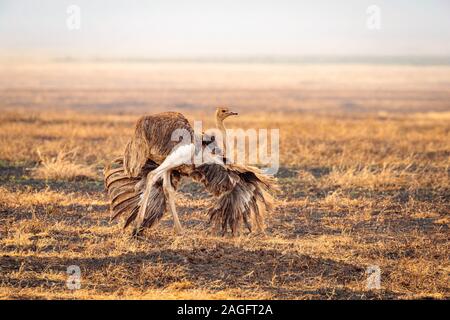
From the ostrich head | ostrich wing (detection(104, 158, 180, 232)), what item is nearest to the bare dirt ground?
ostrich wing (detection(104, 158, 180, 232))

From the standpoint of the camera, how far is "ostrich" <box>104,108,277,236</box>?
28.6 ft

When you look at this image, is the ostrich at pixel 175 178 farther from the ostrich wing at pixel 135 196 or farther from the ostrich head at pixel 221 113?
the ostrich head at pixel 221 113

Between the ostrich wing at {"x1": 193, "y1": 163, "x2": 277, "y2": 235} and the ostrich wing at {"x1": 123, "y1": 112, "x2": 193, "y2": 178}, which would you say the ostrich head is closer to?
the ostrich wing at {"x1": 123, "y1": 112, "x2": 193, "y2": 178}

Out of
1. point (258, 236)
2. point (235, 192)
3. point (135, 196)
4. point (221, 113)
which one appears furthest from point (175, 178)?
point (258, 236)

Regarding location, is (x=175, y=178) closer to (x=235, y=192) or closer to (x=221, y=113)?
(x=235, y=192)

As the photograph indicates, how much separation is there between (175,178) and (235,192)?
856mm

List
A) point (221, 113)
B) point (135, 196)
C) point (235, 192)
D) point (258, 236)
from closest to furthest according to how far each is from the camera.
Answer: point (235, 192)
point (135, 196)
point (258, 236)
point (221, 113)

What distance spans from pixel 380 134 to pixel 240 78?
63.8 m

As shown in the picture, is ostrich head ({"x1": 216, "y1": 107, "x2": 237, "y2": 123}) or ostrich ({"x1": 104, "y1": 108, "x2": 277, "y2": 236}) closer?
ostrich ({"x1": 104, "y1": 108, "x2": 277, "y2": 236})

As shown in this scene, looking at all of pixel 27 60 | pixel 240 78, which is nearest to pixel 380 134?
pixel 240 78

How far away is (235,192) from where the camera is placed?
8789mm

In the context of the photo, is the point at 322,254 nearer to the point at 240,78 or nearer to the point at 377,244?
the point at 377,244

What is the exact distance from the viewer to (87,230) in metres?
9.76

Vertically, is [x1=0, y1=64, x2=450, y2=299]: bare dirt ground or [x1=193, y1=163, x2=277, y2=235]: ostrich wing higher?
[x1=193, y1=163, x2=277, y2=235]: ostrich wing
